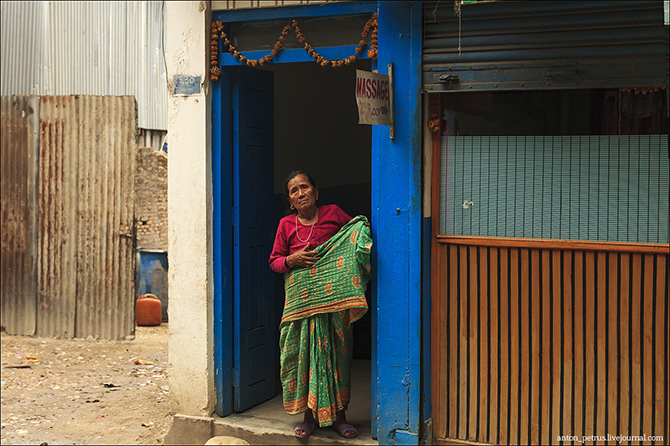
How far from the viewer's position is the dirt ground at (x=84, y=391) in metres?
5.58

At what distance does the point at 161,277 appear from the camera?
10.3 m

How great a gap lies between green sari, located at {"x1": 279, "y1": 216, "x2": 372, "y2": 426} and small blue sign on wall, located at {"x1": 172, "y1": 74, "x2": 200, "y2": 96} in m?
1.56

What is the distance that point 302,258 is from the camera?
486cm

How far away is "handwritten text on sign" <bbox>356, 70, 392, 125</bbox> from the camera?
4336 millimetres

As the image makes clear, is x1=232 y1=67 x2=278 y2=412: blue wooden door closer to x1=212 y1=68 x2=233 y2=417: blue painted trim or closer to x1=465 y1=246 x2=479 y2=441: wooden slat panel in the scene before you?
x1=212 y1=68 x2=233 y2=417: blue painted trim

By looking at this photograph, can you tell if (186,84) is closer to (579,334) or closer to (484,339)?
(484,339)

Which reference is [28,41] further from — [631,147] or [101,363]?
[631,147]

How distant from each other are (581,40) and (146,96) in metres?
9.33

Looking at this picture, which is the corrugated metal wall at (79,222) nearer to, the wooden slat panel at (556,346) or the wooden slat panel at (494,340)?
the wooden slat panel at (494,340)

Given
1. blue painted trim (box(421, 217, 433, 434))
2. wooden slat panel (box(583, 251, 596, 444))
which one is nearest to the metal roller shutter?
blue painted trim (box(421, 217, 433, 434))

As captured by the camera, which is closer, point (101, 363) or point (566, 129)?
point (566, 129)

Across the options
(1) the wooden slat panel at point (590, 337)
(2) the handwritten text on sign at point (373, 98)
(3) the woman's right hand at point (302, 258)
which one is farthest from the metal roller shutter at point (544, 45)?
(3) the woman's right hand at point (302, 258)

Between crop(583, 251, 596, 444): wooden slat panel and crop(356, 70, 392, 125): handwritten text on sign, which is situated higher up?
crop(356, 70, 392, 125): handwritten text on sign

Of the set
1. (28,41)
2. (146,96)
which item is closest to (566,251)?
(146,96)
